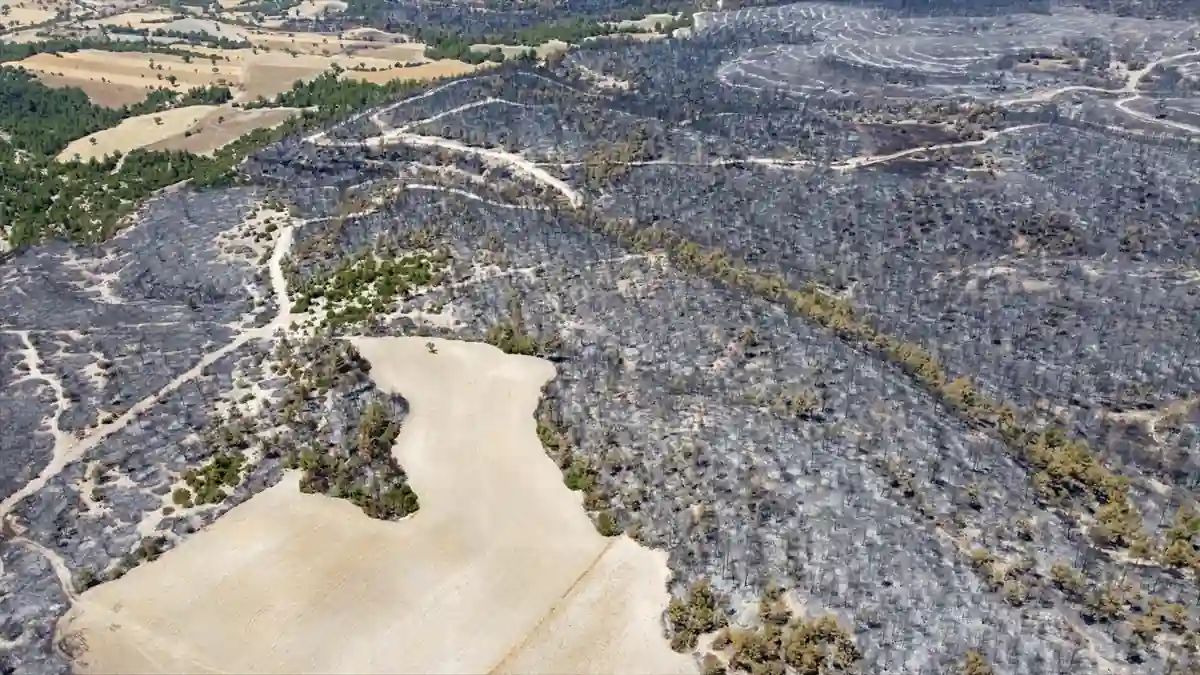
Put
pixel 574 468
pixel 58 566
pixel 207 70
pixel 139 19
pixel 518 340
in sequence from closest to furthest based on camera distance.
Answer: pixel 58 566, pixel 574 468, pixel 518 340, pixel 207 70, pixel 139 19

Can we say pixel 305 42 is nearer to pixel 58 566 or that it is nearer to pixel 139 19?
pixel 139 19

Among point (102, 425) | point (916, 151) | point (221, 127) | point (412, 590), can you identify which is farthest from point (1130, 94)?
point (102, 425)

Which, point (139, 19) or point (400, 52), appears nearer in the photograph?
point (400, 52)

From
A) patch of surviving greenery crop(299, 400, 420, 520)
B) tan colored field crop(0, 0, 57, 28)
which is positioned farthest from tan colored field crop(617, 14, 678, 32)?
patch of surviving greenery crop(299, 400, 420, 520)

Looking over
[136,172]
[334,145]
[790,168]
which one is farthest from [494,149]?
[136,172]

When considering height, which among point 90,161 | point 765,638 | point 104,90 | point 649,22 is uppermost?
point 649,22

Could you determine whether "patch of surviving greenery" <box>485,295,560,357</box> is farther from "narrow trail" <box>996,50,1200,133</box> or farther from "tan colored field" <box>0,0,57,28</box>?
"tan colored field" <box>0,0,57,28</box>

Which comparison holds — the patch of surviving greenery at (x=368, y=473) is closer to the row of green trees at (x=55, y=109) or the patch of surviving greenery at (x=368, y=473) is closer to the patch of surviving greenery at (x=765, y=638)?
the patch of surviving greenery at (x=765, y=638)
